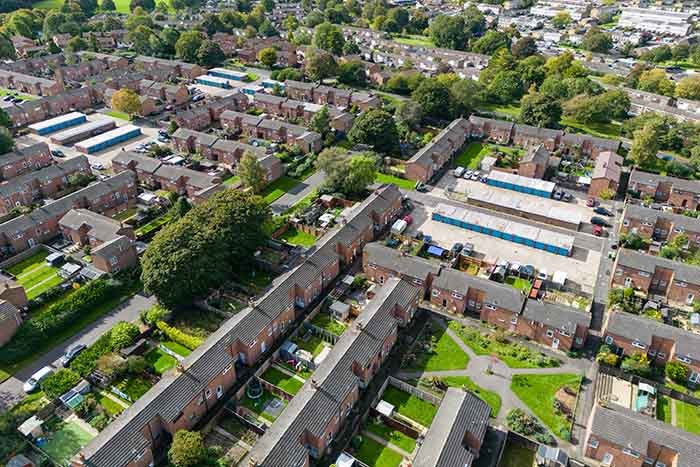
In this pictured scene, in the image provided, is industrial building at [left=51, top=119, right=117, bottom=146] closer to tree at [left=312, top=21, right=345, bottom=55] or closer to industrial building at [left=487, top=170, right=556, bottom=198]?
tree at [left=312, top=21, right=345, bottom=55]

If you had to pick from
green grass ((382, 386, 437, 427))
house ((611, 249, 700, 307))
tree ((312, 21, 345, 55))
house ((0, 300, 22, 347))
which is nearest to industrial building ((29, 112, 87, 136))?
house ((0, 300, 22, 347))

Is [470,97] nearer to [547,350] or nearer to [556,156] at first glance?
[556,156]

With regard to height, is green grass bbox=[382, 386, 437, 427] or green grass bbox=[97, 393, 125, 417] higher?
green grass bbox=[97, 393, 125, 417]

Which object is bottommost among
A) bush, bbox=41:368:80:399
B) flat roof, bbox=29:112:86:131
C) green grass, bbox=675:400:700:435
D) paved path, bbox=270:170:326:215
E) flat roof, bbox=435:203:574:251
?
green grass, bbox=675:400:700:435

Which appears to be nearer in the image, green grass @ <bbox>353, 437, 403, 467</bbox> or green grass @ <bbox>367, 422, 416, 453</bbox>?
green grass @ <bbox>353, 437, 403, 467</bbox>

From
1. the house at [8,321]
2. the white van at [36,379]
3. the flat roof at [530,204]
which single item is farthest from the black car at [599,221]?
the house at [8,321]

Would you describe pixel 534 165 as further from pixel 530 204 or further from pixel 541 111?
pixel 541 111
